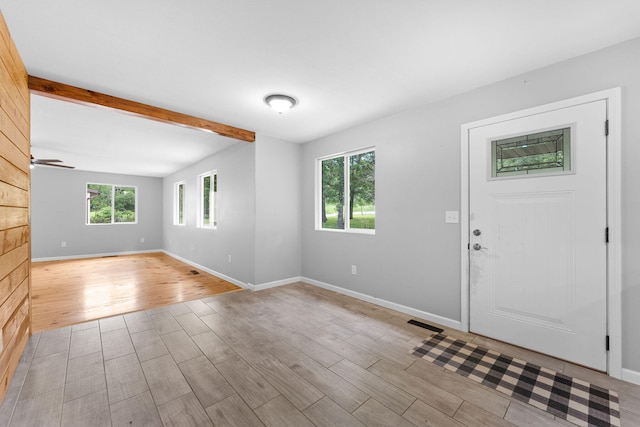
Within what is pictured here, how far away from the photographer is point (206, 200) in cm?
629

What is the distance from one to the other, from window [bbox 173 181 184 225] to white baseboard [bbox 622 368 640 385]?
8.28m

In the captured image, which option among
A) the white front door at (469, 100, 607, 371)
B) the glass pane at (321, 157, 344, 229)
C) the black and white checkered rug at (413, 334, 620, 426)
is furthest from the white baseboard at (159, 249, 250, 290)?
the white front door at (469, 100, 607, 371)

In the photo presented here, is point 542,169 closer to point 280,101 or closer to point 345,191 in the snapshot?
point 345,191

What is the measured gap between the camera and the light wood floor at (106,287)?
3.43 metres

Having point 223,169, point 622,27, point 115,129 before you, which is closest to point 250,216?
point 223,169

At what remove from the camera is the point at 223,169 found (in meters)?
5.35

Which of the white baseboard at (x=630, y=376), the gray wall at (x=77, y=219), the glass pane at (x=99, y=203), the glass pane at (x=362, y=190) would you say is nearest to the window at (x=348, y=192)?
the glass pane at (x=362, y=190)

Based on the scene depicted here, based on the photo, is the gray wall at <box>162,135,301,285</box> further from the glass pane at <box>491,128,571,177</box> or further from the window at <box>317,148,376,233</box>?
the glass pane at <box>491,128,571,177</box>

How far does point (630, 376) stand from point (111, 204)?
35.5 feet

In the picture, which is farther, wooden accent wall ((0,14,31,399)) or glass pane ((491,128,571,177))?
glass pane ((491,128,571,177))

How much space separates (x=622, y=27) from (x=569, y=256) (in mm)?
1684

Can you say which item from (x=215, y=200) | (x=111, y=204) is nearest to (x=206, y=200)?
(x=215, y=200)

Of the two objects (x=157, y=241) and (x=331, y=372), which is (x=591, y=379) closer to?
(x=331, y=372)

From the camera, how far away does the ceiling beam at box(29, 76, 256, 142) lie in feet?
8.61
